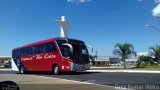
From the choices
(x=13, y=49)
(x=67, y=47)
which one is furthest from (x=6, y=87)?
(x=13, y=49)

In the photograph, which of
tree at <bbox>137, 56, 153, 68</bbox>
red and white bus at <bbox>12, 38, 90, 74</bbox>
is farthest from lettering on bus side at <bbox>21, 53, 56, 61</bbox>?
tree at <bbox>137, 56, 153, 68</bbox>

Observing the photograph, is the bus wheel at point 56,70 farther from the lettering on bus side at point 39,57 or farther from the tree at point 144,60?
the tree at point 144,60

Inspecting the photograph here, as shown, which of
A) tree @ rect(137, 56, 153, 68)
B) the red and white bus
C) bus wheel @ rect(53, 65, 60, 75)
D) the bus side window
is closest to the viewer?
the red and white bus

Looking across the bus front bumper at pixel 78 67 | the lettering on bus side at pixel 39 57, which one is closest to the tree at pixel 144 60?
the lettering on bus side at pixel 39 57

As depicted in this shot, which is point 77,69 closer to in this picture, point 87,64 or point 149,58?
point 87,64

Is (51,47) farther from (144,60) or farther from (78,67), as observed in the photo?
(144,60)

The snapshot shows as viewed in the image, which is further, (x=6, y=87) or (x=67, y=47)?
(x=67, y=47)

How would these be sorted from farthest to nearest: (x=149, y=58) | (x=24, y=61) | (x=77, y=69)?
(x=149, y=58) → (x=24, y=61) → (x=77, y=69)

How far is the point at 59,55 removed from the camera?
92.0 feet

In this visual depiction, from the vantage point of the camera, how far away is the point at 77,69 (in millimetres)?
27609

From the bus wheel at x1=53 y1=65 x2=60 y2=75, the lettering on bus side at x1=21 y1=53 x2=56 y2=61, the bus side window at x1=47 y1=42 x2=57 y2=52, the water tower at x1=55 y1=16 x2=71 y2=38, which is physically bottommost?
the bus wheel at x1=53 y1=65 x2=60 y2=75

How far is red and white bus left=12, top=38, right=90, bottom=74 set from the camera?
1080 inches

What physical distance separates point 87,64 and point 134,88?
1388 cm

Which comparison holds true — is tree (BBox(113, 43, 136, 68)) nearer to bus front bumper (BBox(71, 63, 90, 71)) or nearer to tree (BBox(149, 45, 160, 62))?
tree (BBox(149, 45, 160, 62))
